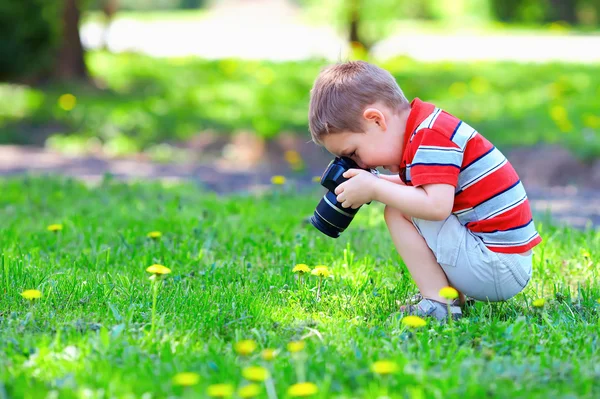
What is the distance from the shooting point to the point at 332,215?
259cm

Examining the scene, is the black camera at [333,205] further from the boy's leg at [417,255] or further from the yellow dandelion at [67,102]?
the yellow dandelion at [67,102]

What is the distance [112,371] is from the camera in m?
1.98

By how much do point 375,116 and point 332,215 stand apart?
377mm

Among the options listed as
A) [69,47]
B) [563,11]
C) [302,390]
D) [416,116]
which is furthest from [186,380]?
[563,11]

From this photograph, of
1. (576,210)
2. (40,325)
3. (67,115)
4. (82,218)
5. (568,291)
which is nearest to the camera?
(40,325)

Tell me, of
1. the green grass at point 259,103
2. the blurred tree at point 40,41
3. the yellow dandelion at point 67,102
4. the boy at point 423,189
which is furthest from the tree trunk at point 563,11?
the boy at point 423,189

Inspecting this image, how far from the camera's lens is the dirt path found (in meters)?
5.22

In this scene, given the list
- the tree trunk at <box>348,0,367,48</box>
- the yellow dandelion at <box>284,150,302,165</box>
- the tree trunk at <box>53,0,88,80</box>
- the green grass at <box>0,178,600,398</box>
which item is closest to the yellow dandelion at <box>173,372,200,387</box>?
the green grass at <box>0,178,600,398</box>

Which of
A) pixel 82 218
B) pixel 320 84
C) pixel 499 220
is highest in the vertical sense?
pixel 320 84

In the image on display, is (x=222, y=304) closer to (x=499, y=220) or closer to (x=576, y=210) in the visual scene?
(x=499, y=220)

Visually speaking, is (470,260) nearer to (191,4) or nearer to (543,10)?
(543,10)

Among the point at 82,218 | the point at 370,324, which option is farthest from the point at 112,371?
the point at 82,218

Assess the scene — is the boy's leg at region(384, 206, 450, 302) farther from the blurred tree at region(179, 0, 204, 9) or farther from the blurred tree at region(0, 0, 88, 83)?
the blurred tree at region(179, 0, 204, 9)

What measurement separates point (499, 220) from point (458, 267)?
0.22m
